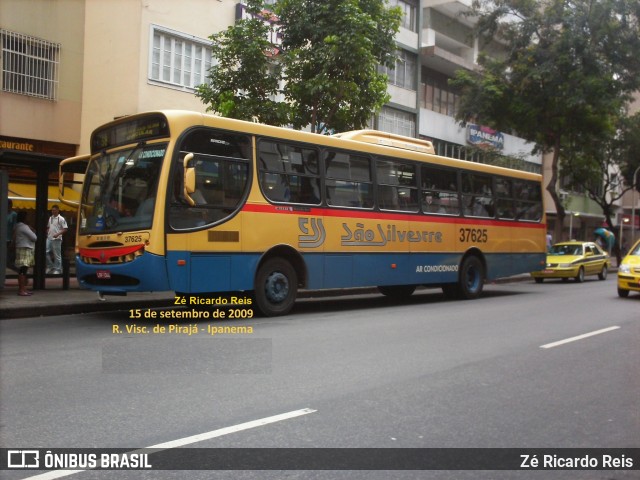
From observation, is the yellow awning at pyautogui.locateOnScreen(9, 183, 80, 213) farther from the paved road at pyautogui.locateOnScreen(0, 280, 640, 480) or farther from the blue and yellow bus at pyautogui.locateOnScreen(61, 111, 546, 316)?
the paved road at pyautogui.locateOnScreen(0, 280, 640, 480)

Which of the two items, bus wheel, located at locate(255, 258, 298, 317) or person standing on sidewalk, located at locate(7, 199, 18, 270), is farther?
person standing on sidewalk, located at locate(7, 199, 18, 270)

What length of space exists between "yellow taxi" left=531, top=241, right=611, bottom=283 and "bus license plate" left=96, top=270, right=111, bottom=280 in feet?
56.8

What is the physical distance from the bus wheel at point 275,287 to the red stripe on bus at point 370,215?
88cm

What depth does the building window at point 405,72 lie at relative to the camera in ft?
104

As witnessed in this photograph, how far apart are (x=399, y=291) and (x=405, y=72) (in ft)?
63.1

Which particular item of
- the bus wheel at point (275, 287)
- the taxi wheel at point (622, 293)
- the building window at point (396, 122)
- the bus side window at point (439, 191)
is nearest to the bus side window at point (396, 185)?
the bus side window at point (439, 191)

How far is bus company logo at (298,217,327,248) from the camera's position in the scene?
37.7 feet

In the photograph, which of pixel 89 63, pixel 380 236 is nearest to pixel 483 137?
pixel 89 63

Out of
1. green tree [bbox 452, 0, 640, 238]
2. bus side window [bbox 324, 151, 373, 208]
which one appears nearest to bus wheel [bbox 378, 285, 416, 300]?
bus side window [bbox 324, 151, 373, 208]

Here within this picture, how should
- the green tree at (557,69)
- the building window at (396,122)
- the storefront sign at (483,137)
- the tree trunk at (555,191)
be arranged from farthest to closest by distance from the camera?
the storefront sign at (483,137) < the building window at (396,122) < the tree trunk at (555,191) < the green tree at (557,69)

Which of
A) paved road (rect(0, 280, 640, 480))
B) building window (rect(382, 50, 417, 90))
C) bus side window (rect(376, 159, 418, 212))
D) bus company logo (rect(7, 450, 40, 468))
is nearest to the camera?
bus company logo (rect(7, 450, 40, 468))

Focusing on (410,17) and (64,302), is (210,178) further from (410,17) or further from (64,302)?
(410,17)

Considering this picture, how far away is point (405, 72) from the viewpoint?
106 ft

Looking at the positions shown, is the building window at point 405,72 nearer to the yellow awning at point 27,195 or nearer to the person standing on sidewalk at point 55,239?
the yellow awning at point 27,195
